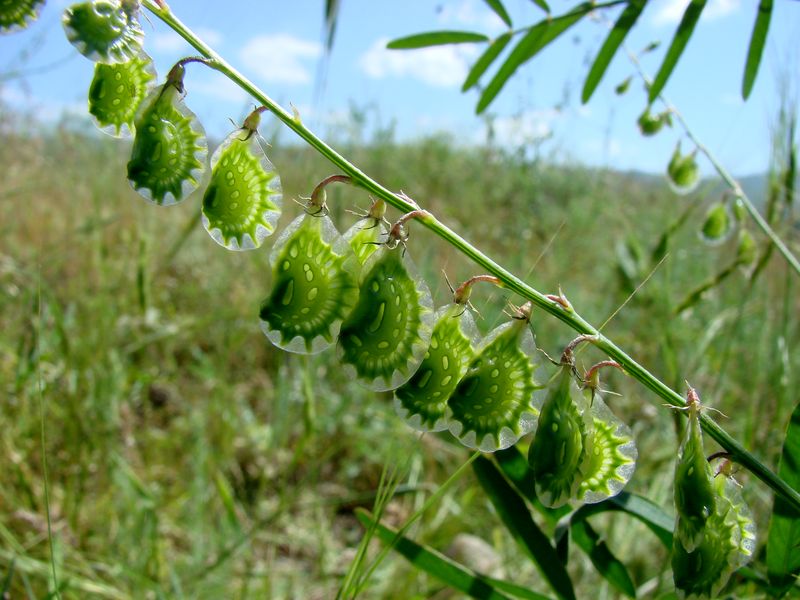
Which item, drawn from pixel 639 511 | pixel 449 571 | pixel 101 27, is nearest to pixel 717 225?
pixel 639 511

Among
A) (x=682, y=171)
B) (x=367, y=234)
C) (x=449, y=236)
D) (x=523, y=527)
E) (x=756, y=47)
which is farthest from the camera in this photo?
(x=682, y=171)

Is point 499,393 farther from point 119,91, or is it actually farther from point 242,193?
point 119,91

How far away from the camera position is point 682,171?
1672mm

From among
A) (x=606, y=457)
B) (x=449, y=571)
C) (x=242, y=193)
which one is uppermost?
(x=242, y=193)

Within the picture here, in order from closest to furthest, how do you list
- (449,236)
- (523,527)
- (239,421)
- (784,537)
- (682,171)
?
(449,236), (784,537), (523,527), (682,171), (239,421)

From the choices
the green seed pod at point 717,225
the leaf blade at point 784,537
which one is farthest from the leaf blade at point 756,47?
the leaf blade at point 784,537

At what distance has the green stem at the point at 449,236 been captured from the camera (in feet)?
1.86

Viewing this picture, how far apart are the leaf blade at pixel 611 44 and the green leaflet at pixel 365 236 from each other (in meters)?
0.74

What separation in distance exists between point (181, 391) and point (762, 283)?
2.10 m

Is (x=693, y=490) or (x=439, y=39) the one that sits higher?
(x=439, y=39)

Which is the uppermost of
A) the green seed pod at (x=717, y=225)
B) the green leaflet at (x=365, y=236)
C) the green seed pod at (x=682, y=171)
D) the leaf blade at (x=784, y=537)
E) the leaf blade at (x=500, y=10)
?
the leaf blade at (x=500, y=10)

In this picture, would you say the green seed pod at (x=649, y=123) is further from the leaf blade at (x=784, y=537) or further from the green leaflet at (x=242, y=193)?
the green leaflet at (x=242, y=193)

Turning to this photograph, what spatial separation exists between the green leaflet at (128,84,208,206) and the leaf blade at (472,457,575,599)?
556mm

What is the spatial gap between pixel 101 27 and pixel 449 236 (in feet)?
1.06
